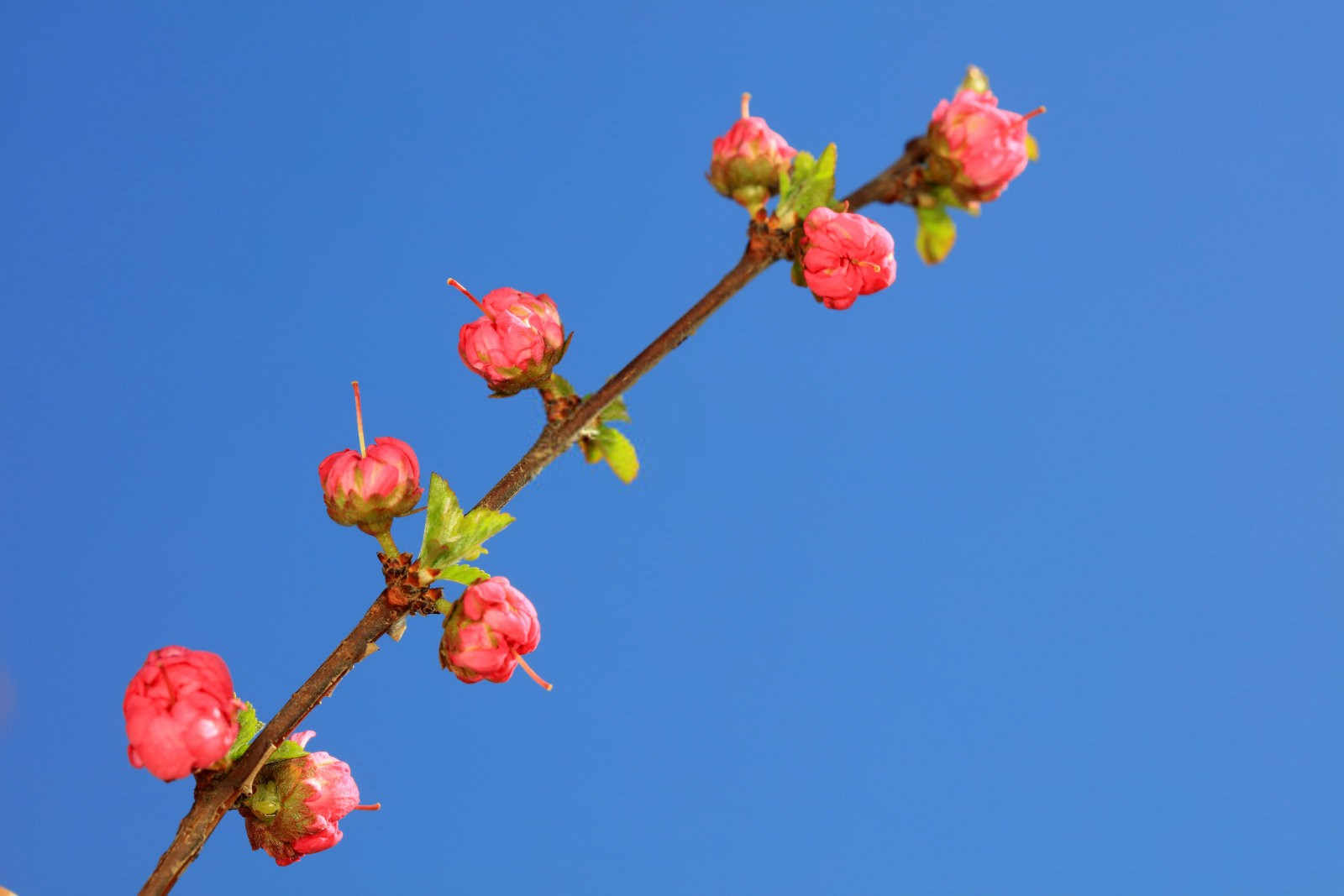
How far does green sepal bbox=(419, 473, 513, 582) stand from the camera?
0.45 meters

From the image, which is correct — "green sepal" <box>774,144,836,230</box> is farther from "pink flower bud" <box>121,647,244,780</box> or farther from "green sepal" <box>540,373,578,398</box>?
"pink flower bud" <box>121,647,244,780</box>

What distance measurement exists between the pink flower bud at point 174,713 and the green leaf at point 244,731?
0.06 m

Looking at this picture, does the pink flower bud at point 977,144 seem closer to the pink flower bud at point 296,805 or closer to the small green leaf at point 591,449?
the small green leaf at point 591,449

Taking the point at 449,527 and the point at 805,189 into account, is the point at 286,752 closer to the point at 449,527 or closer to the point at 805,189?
the point at 449,527

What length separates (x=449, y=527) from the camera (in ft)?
1.49

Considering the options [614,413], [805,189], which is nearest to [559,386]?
[614,413]

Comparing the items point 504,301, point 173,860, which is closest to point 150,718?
point 173,860

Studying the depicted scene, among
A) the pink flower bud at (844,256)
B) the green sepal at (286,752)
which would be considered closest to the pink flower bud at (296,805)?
the green sepal at (286,752)

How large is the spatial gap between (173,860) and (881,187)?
37 centimetres

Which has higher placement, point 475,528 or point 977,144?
point 977,144

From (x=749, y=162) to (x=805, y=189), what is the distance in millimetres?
38

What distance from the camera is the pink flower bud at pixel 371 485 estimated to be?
0.46 meters

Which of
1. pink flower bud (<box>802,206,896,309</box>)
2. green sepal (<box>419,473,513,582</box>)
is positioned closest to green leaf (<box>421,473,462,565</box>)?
green sepal (<box>419,473,513,582</box>)

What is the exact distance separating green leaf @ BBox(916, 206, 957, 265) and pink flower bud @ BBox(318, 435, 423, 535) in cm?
23
